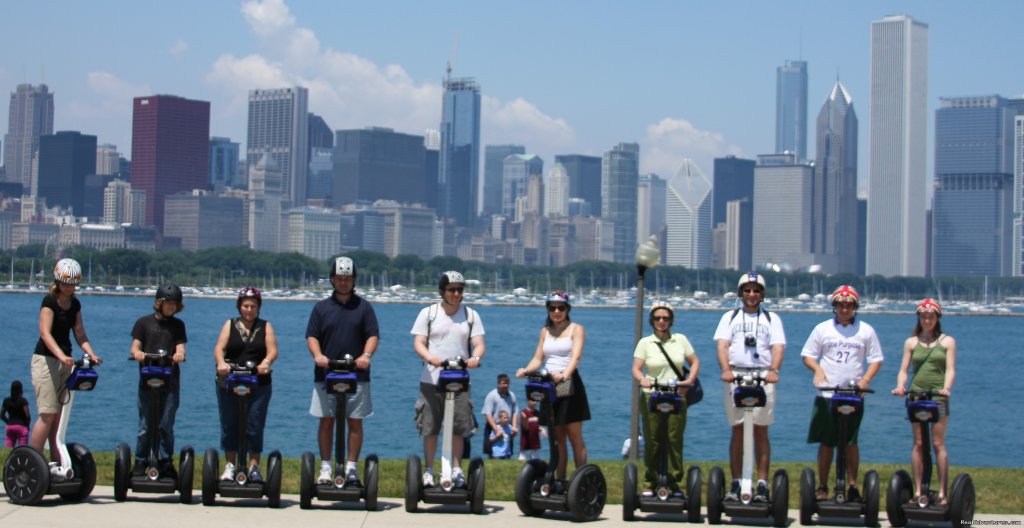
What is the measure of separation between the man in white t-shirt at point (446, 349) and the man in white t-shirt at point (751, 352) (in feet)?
6.81

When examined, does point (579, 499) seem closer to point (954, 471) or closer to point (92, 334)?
point (954, 471)

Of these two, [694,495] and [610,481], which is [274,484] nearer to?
[694,495]

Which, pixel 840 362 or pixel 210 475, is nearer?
pixel 210 475

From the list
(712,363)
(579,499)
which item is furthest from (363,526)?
(712,363)

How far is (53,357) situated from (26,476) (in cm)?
101

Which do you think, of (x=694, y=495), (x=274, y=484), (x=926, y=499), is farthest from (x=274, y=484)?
(x=926, y=499)

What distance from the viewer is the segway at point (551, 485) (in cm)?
1250

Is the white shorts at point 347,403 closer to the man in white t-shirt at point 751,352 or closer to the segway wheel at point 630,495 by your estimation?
the segway wheel at point 630,495

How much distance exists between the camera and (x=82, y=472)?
12789 millimetres

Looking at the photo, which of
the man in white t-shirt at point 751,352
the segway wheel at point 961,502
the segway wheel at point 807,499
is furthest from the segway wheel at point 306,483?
the segway wheel at point 961,502

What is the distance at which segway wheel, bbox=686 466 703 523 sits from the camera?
12.4 m

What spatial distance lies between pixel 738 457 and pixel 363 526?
3216 mm

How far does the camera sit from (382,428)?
4622 cm

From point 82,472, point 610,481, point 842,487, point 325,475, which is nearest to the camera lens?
point 842,487
